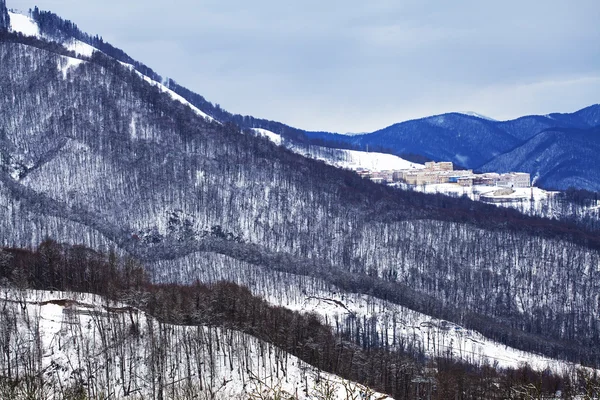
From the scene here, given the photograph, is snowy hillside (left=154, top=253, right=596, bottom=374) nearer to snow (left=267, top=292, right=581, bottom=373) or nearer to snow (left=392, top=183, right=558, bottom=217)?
snow (left=267, top=292, right=581, bottom=373)

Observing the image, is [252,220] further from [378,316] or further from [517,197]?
[517,197]

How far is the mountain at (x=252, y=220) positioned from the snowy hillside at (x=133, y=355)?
17.3m

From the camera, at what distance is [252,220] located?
136 metres

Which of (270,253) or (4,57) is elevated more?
(4,57)

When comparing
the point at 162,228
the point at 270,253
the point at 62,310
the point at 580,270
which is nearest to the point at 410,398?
the point at 62,310

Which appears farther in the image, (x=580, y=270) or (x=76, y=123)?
(x=76, y=123)

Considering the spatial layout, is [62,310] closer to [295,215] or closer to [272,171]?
[295,215]

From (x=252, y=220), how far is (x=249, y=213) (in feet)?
9.32

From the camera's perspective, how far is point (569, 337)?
94.4m

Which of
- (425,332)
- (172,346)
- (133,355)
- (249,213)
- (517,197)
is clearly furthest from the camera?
(517,197)

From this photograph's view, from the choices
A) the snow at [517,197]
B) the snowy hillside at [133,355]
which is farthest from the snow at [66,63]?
the snowy hillside at [133,355]

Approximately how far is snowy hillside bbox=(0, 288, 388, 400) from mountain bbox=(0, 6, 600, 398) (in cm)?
1729

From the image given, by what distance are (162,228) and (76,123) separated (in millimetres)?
46799

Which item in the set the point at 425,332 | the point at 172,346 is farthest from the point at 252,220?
the point at 172,346
